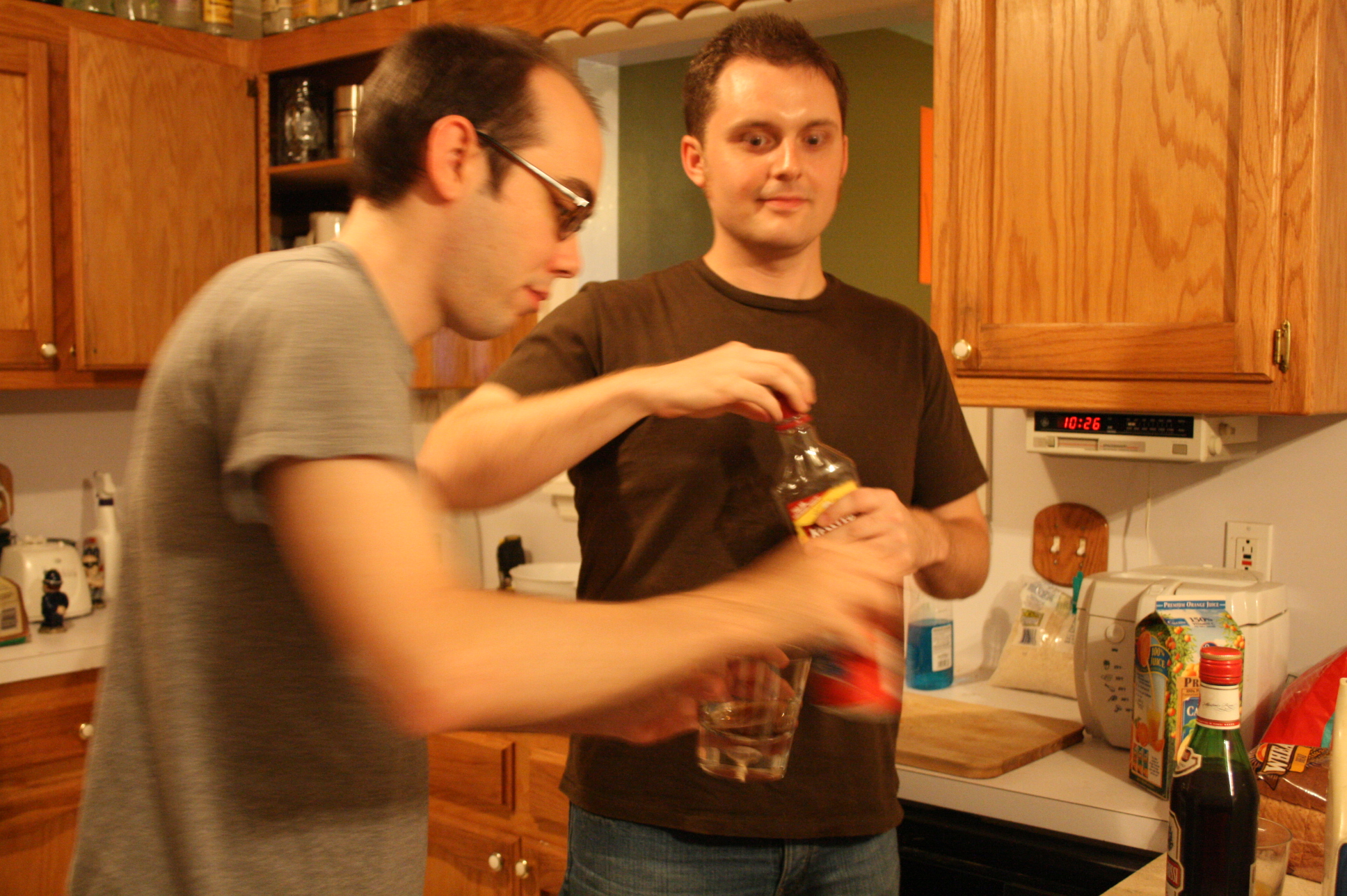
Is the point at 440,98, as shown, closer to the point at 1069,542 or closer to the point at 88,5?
the point at 1069,542

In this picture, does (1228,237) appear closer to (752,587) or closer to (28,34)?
(752,587)

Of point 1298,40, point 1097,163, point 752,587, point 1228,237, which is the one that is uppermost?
point 1298,40

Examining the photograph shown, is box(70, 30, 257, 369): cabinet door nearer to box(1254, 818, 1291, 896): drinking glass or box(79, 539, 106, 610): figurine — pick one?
box(79, 539, 106, 610): figurine

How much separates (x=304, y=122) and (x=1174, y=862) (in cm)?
259

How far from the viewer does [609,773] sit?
135cm

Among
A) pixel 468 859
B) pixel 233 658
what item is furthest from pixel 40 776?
pixel 233 658

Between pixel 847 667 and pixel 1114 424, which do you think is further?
pixel 1114 424

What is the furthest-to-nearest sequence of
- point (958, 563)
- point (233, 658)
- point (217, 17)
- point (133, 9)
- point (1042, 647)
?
point (217, 17) → point (133, 9) → point (1042, 647) → point (958, 563) → point (233, 658)

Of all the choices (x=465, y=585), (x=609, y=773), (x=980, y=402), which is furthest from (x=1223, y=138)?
(x=465, y=585)

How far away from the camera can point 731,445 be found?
4.59ft

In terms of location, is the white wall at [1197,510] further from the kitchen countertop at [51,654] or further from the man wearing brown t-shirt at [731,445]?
the kitchen countertop at [51,654]

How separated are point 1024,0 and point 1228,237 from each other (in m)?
0.53

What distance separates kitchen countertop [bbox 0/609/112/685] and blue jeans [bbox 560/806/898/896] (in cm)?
141

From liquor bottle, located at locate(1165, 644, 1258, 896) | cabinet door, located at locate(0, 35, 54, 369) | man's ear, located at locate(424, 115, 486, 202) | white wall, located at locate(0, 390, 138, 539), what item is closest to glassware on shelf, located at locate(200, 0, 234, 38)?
cabinet door, located at locate(0, 35, 54, 369)
